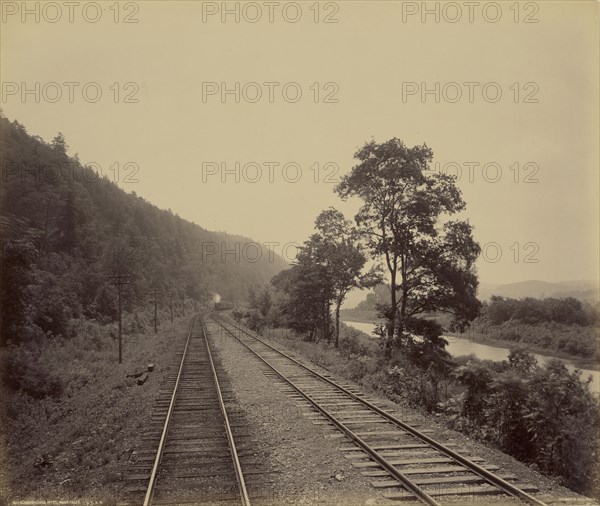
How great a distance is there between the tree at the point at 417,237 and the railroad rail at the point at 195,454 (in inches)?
421

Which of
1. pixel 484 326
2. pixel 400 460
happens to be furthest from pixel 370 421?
pixel 484 326

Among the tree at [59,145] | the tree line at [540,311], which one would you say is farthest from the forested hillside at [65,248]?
the tree line at [540,311]

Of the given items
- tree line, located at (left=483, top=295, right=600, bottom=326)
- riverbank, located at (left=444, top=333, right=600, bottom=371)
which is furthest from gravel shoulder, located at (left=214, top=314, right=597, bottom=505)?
tree line, located at (left=483, top=295, right=600, bottom=326)

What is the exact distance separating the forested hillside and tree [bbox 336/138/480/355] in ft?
48.8

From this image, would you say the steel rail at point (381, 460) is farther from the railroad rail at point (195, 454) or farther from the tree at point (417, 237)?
the tree at point (417, 237)

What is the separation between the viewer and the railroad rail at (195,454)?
7.12 m

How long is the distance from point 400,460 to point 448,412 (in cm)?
479

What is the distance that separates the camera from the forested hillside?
15.5 metres

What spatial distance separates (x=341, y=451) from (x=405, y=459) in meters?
1.33

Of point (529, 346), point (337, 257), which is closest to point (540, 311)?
point (529, 346)

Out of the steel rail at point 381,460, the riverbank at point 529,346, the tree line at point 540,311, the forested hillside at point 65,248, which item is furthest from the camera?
the tree line at point 540,311

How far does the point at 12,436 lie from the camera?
11.4 m

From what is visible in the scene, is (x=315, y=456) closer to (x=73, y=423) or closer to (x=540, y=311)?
(x=73, y=423)

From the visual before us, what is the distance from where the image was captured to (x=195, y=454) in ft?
28.8
